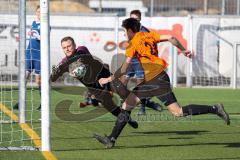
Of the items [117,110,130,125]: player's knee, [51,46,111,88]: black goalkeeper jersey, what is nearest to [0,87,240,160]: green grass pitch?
[117,110,130,125]: player's knee

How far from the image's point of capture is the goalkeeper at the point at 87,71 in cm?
1273

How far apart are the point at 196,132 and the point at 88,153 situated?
3.28m

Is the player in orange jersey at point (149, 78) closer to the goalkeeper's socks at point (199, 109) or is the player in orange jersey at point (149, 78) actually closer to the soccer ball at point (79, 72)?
the goalkeeper's socks at point (199, 109)

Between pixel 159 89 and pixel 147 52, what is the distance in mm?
551

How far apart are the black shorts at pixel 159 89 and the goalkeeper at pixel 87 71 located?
753mm

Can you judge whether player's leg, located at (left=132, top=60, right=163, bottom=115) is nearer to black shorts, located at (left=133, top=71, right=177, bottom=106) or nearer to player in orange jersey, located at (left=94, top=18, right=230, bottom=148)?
black shorts, located at (left=133, top=71, right=177, bottom=106)

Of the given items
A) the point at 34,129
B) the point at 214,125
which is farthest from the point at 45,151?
the point at 214,125

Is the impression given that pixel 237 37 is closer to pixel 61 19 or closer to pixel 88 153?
pixel 61 19

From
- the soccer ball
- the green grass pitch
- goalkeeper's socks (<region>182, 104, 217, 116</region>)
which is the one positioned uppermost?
the soccer ball

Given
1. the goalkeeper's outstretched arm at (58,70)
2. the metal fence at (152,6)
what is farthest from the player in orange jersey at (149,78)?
the metal fence at (152,6)

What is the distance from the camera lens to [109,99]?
13359 millimetres

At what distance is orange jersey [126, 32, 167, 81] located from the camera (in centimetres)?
1161

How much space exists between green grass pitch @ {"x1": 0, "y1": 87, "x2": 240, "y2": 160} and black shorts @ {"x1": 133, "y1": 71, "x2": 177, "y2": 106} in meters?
0.68

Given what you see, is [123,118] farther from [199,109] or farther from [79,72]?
[79,72]
